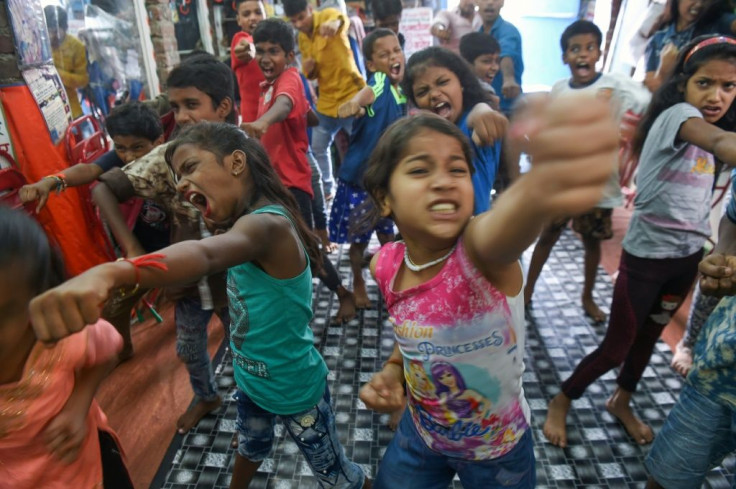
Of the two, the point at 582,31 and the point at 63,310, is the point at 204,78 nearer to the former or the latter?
the point at 63,310

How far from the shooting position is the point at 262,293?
4.14 ft

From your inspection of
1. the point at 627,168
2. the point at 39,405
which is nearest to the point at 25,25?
the point at 39,405

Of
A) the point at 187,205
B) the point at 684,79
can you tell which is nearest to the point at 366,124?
the point at 187,205

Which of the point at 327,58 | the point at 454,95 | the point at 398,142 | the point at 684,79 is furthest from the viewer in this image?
the point at 327,58

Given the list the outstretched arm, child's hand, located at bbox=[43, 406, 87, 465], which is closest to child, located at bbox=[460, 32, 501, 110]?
the outstretched arm

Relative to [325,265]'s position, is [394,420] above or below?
below

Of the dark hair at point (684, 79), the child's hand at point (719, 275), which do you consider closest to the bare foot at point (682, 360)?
the dark hair at point (684, 79)

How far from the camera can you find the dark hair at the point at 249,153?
128 centimetres

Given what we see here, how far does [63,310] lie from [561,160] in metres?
0.69

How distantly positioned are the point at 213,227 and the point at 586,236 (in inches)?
81.2

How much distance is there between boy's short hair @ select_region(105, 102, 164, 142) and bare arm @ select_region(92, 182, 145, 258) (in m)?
0.46

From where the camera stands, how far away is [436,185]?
902 mm

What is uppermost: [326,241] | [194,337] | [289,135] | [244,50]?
[244,50]

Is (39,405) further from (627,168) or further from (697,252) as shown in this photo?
(627,168)
